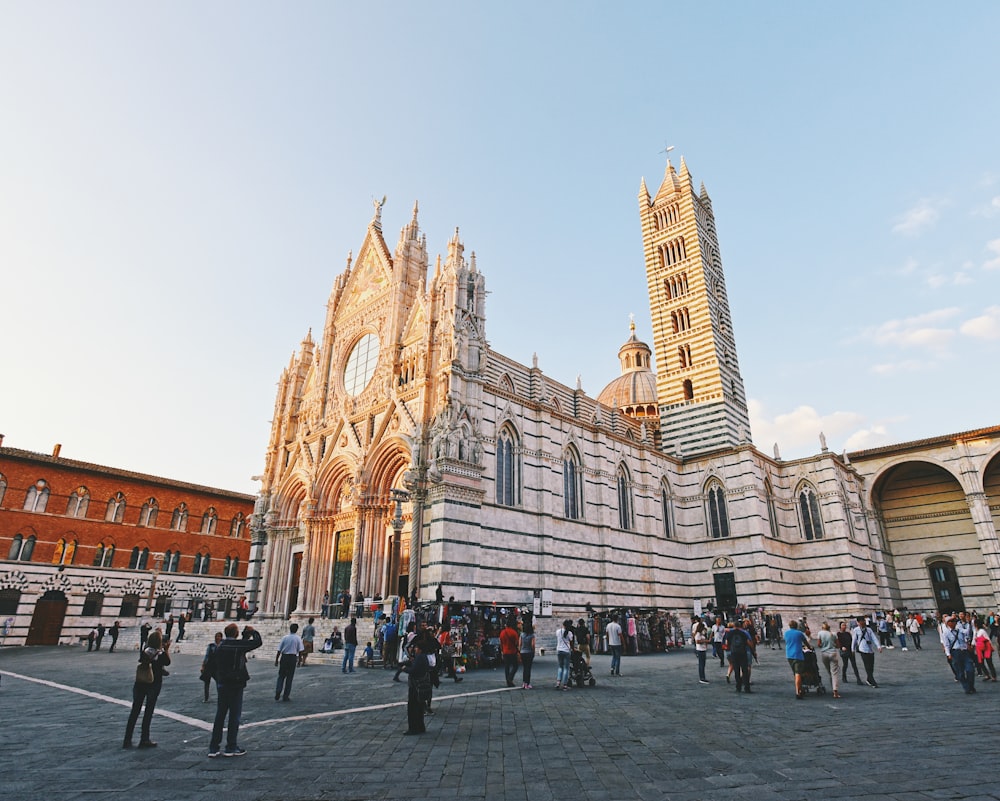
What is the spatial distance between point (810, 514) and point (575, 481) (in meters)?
14.8

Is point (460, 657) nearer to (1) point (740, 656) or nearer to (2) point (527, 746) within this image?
(1) point (740, 656)

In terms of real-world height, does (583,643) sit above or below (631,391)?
below

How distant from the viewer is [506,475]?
83.8ft

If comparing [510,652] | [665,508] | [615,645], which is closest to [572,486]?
[665,508]

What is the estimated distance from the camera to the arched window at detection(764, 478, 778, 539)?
32281 mm

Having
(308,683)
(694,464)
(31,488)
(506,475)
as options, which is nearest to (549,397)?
(506,475)

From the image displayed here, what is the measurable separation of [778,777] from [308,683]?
10812mm

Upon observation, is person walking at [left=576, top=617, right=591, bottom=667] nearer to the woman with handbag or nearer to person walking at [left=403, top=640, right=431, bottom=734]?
person walking at [left=403, top=640, right=431, bottom=734]

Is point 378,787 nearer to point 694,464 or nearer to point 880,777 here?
point 880,777

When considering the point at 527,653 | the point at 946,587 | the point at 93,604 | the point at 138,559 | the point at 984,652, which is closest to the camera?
the point at 984,652

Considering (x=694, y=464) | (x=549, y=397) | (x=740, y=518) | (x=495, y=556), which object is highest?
(x=549, y=397)

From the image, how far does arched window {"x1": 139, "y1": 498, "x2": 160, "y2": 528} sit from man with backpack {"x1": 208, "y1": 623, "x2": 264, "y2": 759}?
34743 millimetres

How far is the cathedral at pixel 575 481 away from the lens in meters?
24.1

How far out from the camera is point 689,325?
37.3 m
